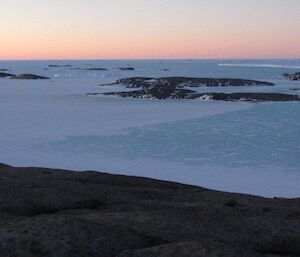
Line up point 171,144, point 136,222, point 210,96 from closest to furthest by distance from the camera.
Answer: point 136,222
point 171,144
point 210,96

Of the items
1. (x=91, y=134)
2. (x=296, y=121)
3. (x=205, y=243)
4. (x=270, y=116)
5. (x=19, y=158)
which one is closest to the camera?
(x=205, y=243)

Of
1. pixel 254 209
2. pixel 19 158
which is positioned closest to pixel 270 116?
pixel 19 158

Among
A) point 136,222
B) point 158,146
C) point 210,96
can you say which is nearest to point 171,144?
point 158,146

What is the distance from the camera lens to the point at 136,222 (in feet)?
18.1

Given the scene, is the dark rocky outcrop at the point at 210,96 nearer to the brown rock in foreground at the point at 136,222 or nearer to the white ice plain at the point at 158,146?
the white ice plain at the point at 158,146

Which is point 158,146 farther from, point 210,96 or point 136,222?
point 210,96

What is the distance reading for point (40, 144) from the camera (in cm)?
1623

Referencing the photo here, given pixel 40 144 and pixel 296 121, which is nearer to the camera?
pixel 40 144

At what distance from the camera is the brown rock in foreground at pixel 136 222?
472cm

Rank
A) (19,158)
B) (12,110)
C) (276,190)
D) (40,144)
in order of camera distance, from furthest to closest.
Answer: (12,110) → (40,144) → (19,158) → (276,190)

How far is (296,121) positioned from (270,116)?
2.52 meters

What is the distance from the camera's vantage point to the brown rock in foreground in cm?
472

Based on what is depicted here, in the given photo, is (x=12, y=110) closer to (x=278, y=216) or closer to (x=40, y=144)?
(x=40, y=144)

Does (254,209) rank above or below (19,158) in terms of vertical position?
above
